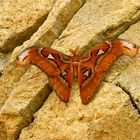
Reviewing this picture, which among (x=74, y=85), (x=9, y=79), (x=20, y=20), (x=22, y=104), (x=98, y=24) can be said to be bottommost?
(x=9, y=79)

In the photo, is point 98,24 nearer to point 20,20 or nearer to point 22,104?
point 20,20

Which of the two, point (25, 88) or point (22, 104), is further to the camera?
point (25, 88)

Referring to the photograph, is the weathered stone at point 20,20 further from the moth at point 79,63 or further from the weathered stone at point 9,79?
the moth at point 79,63

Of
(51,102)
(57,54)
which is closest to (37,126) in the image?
(51,102)

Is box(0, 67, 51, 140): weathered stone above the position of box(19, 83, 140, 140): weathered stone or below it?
below

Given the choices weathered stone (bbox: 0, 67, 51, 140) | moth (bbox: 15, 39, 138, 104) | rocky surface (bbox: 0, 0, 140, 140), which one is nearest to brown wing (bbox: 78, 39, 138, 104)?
moth (bbox: 15, 39, 138, 104)

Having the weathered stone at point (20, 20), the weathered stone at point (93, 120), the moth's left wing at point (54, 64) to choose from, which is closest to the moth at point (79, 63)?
the moth's left wing at point (54, 64)

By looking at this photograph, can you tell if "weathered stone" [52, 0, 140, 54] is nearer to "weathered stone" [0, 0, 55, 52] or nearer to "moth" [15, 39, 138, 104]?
"moth" [15, 39, 138, 104]

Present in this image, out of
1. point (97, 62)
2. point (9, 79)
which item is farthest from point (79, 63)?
point (9, 79)
